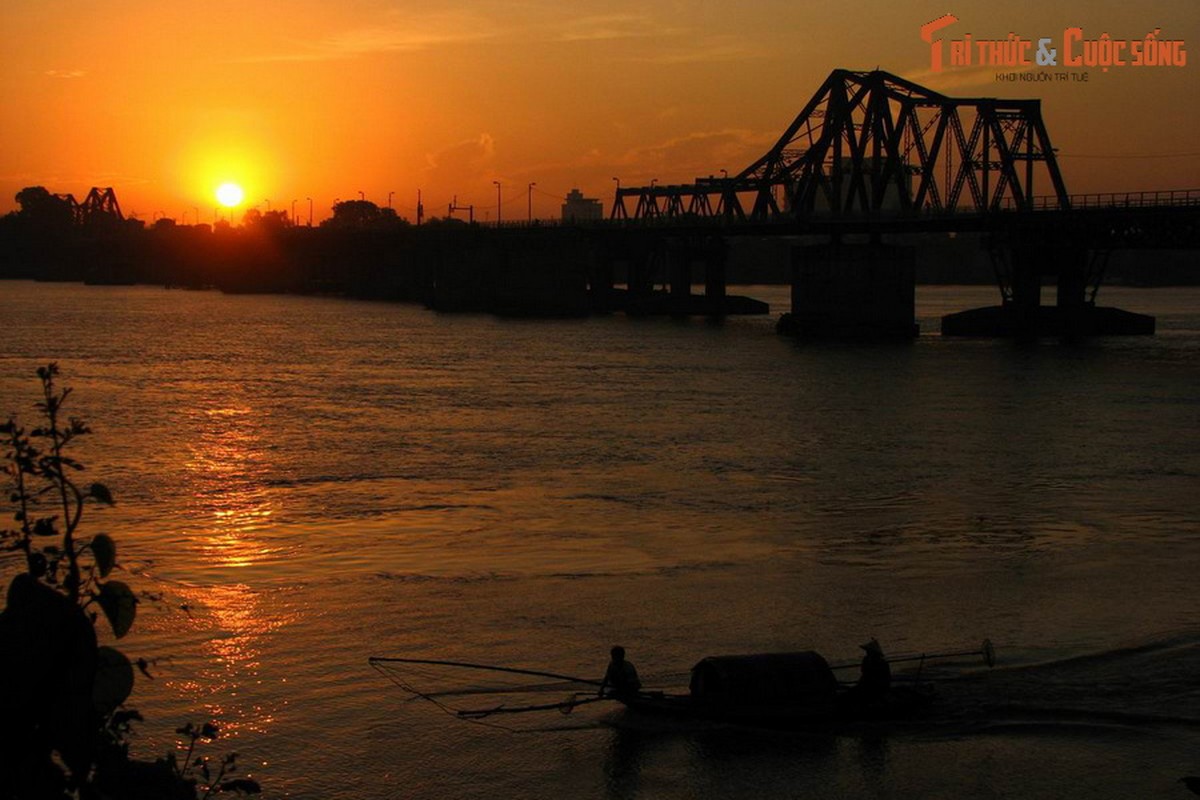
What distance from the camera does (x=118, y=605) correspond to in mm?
7211

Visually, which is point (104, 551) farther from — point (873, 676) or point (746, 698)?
point (873, 676)

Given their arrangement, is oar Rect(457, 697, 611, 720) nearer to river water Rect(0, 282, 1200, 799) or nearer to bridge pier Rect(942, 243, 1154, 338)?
river water Rect(0, 282, 1200, 799)

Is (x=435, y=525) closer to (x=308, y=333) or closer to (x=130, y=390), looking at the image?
(x=130, y=390)

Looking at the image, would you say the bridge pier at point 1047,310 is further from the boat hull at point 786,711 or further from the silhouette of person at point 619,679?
the silhouette of person at point 619,679

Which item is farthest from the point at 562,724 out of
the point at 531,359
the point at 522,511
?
the point at 531,359

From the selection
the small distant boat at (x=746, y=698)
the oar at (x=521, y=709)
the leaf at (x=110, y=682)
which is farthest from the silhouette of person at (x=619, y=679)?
the leaf at (x=110, y=682)

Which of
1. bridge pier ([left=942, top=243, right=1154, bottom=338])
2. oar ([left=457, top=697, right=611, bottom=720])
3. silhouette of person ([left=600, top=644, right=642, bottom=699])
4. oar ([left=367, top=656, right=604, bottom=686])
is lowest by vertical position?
oar ([left=457, top=697, right=611, bottom=720])

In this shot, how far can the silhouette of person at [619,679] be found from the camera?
20594 millimetres

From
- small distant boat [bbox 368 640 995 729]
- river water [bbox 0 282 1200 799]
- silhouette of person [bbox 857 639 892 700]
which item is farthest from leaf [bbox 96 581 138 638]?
silhouette of person [bbox 857 639 892 700]

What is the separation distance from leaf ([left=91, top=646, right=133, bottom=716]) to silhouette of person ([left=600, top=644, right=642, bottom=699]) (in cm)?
1368

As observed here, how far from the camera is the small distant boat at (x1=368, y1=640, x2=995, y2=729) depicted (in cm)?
2036

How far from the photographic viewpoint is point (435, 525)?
35750mm

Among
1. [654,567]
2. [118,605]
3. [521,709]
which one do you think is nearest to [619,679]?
[521,709]

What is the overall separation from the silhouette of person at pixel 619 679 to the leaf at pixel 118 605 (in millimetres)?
13765
